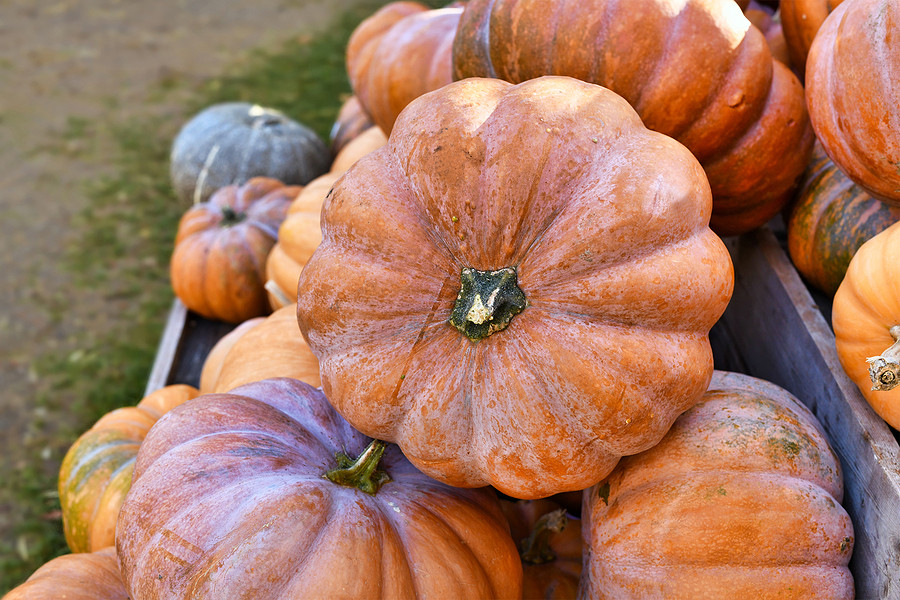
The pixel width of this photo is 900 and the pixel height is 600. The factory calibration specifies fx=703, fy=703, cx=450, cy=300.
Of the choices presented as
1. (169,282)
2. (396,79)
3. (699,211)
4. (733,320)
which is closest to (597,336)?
(699,211)

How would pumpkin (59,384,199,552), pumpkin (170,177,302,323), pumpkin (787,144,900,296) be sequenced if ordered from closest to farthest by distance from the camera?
pumpkin (787,144,900,296) → pumpkin (59,384,199,552) → pumpkin (170,177,302,323)

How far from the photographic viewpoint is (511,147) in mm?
Result: 1388

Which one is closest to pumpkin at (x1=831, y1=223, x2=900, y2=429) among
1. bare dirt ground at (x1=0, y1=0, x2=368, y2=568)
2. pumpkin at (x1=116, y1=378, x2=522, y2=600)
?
pumpkin at (x1=116, y1=378, x2=522, y2=600)

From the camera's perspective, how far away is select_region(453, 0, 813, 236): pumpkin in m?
1.82

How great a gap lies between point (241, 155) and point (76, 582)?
9.89ft

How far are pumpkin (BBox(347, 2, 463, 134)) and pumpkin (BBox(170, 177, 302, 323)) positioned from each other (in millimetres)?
902

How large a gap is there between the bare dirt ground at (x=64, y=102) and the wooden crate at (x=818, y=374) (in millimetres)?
3495

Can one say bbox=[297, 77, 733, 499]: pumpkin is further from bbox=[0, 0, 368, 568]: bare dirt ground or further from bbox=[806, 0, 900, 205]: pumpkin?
bbox=[0, 0, 368, 568]: bare dirt ground

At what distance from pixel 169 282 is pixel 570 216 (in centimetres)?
421

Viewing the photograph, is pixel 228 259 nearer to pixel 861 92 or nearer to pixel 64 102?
pixel 861 92

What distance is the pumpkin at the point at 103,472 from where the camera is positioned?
7.98ft

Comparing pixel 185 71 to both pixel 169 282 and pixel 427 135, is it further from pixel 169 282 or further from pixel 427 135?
pixel 427 135

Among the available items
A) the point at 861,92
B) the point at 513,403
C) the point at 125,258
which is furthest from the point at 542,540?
the point at 125,258

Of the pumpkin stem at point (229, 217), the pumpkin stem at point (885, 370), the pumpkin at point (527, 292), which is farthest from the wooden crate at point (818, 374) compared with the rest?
the pumpkin stem at point (229, 217)
